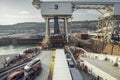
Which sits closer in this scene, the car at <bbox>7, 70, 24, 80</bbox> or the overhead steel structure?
the car at <bbox>7, 70, 24, 80</bbox>

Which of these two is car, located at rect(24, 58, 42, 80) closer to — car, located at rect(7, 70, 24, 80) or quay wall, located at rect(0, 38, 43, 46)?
car, located at rect(7, 70, 24, 80)

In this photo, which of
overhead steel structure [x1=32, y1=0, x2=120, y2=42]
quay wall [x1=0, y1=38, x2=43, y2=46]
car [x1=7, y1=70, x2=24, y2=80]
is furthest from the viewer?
quay wall [x1=0, y1=38, x2=43, y2=46]

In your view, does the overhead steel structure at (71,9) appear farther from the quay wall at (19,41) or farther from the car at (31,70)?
the quay wall at (19,41)

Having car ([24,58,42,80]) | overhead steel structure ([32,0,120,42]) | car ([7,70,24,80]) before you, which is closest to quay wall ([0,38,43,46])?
overhead steel structure ([32,0,120,42])

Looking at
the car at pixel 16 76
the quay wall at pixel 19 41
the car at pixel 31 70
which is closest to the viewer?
the car at pixel 16 76

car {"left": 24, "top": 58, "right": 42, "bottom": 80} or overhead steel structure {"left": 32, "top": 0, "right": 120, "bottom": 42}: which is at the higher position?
overhead steel structure {"left": 32, "top": 0, "right": 120, "bottom": 42}

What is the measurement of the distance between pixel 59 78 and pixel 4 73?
10.6 meters

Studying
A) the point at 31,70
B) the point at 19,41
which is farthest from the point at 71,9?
the point at 19,41

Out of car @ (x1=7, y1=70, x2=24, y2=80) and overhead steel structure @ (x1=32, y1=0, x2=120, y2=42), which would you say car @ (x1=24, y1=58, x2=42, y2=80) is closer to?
car @ (x1=7, y1=70, x2=24, y2=80)

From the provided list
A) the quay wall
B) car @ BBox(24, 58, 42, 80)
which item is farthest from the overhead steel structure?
the quay wall

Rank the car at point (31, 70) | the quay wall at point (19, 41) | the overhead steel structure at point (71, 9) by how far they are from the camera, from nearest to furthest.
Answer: the car at point (31, 70) → the overhead steel structure at point (71, 9) → the quay wall at point (19, 41)

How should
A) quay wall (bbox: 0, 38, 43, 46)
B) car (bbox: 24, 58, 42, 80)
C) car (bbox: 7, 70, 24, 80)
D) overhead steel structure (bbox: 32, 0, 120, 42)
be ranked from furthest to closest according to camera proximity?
quay wall (bbox: 0, 38, 43, 46) < overhead steel structure (bbox: 32, 0, 120, 42) < car (bbox: 24, 58, 42, 80) < car (bbox: 7, 70, 24, 80)

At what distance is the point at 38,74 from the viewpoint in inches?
1114

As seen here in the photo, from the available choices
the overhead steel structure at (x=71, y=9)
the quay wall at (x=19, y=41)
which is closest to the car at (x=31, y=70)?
the overhead steel structure at (x=71, y=9)
